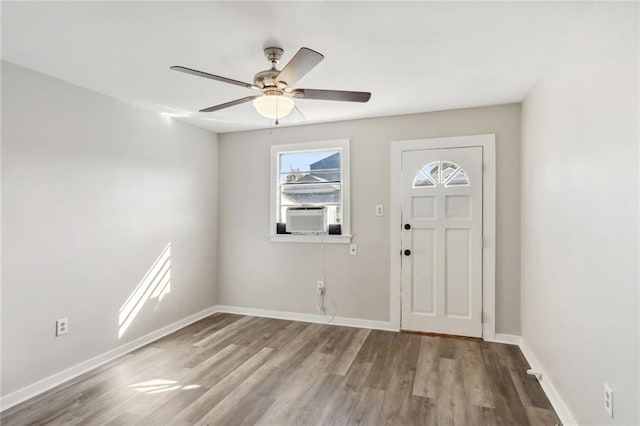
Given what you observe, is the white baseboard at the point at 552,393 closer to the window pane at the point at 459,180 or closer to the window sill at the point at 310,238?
the window pane at the point at 459,180

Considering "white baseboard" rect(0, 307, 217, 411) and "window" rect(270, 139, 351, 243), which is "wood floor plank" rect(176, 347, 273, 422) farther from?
"window" rect(270, 139, 351, 243)

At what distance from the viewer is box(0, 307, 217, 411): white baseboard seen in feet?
7.52

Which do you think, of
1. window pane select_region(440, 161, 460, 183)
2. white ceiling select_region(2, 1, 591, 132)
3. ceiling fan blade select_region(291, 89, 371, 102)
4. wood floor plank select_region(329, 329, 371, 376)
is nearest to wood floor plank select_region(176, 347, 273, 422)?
wood floor plank select_region(329, 329, 371, 376)

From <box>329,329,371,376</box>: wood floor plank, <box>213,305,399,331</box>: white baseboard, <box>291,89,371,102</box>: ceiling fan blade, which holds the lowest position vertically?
<box>329,329,371,376</box>: wood floor plank

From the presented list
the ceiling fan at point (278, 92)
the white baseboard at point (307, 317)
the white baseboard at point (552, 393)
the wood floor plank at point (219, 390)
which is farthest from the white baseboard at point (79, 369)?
the white baseboard at point (552, 393)

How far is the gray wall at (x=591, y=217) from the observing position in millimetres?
1382

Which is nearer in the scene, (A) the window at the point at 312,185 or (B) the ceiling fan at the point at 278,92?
(B) the ceiling fan at the point at 278,92

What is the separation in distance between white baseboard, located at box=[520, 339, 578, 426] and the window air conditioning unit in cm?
224

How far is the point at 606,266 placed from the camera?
1562mm

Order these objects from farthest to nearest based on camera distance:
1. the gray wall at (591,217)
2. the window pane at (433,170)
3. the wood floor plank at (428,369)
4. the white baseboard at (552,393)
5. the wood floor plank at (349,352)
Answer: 1. the window pane at (433,170)
2. the wood floor plank at (349,352)
3. the wood floor plank at (428,369)
4. the white baseboard at (552,393)
5. the gray wall at (591,217)

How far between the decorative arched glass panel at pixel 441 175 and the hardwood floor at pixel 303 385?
159 cm

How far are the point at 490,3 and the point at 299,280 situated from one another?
321 cm

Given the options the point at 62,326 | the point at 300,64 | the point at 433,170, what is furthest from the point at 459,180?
the point at 62,326

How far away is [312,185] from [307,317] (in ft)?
5.18
